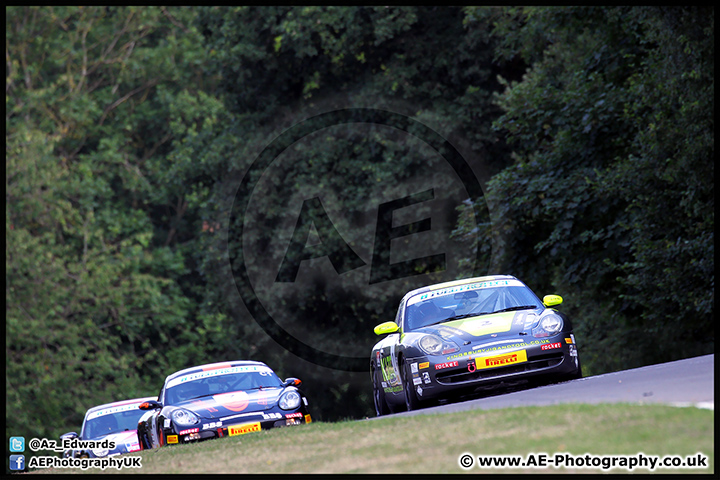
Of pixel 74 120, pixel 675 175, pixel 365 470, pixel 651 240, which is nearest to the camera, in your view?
pixel 365 470

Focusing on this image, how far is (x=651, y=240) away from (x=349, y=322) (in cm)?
1384

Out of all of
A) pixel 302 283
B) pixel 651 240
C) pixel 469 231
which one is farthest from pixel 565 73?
pixel 302 283

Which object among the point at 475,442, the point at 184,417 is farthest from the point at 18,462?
the point at 475,442

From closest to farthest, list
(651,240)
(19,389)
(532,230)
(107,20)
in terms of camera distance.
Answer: (651,240), (532,230), (19,389), (107,20)

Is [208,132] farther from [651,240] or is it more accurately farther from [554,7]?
[651,240]

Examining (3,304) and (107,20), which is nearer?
(3,304)

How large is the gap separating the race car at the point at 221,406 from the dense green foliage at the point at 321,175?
8511 mm

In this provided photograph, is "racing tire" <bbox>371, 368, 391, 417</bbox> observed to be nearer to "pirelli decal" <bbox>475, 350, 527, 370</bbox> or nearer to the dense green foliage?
"pirelli decal" <bbox>475, 350, 527, 370</bbox>

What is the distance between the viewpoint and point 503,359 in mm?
12633

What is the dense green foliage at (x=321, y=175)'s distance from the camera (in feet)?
71.6

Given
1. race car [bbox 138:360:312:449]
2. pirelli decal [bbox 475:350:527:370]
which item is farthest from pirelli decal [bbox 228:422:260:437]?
pirelli decal [bbox 475:350:527:370]

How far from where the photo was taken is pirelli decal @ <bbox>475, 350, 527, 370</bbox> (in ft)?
41.4

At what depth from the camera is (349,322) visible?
3338 cm

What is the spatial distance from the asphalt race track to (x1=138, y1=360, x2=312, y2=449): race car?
362 centimetres
